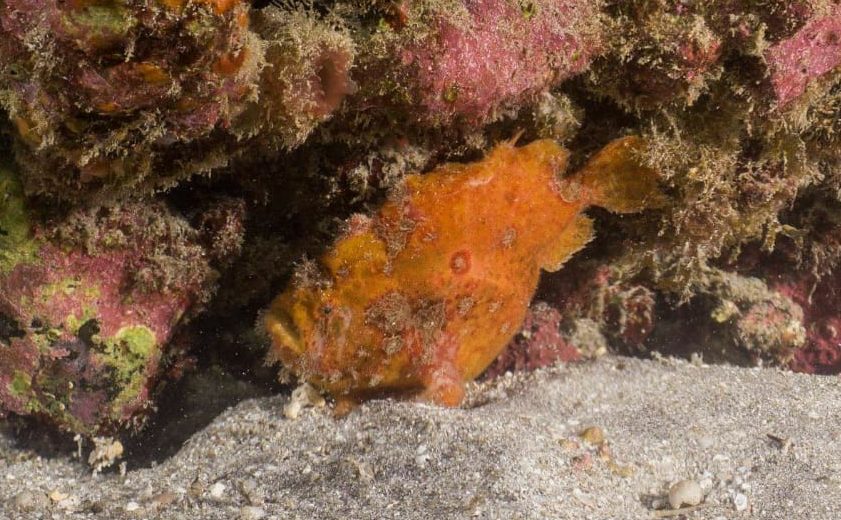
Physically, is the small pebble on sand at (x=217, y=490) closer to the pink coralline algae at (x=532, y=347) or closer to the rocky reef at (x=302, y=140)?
the rocky reef at (x=302, y=140)

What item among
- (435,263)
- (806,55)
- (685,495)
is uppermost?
(806,55)

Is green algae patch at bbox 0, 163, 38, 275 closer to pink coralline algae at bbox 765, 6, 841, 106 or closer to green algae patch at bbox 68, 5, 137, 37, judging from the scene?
green algae patch at bbox 68, 5, 137, 37

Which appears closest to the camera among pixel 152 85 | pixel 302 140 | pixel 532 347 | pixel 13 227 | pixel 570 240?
pixel 152 85

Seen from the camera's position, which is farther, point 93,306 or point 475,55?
point 93,306

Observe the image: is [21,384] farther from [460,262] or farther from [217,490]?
[460,262]

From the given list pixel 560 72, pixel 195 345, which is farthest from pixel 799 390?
pixel 195 345

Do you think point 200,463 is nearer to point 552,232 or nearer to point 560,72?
point 552,232

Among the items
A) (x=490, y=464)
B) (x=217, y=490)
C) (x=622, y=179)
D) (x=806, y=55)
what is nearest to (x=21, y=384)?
(x=217, y=490)
